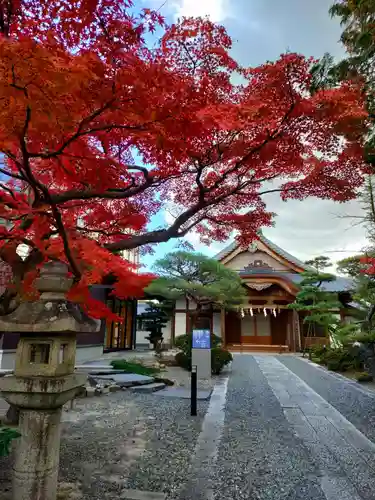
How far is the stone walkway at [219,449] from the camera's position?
3.59 metres

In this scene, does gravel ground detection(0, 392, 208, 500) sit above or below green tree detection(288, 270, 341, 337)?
below

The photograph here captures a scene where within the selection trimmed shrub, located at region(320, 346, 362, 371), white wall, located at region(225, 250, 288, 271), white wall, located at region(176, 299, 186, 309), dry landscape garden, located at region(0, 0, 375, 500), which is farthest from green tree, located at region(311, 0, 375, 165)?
white wall, located at region(225, 250, 288, 271)

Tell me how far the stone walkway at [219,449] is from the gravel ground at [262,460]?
1 cm

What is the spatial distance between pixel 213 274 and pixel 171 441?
11857 mm

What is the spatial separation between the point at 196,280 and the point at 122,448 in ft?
41.2

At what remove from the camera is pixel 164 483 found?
3.68 metres

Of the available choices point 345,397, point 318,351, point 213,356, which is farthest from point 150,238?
point 318,351

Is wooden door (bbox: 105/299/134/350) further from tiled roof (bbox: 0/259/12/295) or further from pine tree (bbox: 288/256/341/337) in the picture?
pine tree (bbox: 288/256/341/337)

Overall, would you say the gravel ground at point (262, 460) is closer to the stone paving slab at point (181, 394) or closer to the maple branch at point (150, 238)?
the stone paving slab at point (181, 394)

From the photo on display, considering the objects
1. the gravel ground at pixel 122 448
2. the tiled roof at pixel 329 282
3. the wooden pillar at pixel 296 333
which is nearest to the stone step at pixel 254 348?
the wooden pillar at pixel 296 333

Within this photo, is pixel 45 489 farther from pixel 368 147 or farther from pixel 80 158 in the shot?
pixel 368 147

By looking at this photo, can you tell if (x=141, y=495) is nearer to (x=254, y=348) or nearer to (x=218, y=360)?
(x=218, y=360)

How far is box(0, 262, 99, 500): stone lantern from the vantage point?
2.94 meters

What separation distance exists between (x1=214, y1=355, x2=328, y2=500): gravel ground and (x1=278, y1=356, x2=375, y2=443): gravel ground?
1.45 m
